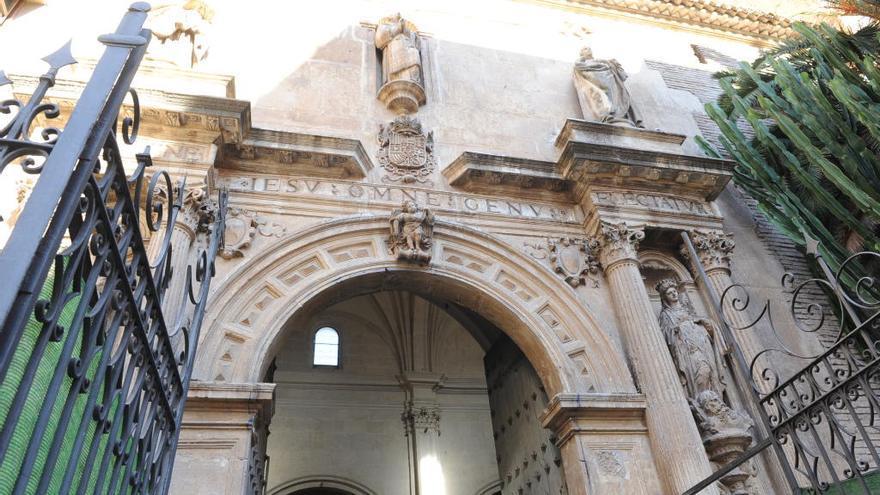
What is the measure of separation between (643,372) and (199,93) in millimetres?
5281

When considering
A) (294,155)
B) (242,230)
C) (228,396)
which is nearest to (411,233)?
(294,155)

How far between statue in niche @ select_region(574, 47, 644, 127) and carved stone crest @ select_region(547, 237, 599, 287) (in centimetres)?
206

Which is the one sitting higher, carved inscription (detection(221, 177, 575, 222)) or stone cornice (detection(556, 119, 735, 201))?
stone cornice (detection(556, 119, 735, 201))

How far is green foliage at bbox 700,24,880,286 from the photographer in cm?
690

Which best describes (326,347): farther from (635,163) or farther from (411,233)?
(635,163)

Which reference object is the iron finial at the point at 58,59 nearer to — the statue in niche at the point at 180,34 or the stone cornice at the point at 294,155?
the stone cornice at the point at 294,155

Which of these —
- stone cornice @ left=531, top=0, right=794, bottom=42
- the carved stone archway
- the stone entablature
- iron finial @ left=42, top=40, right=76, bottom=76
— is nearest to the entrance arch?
the stone entablature

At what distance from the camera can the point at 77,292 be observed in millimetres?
1859

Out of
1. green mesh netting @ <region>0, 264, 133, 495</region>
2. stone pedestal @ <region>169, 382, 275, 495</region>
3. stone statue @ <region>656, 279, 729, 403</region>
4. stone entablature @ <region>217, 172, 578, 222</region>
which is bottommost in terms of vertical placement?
green mesh netting @ <region>0, 264, 133, 495</region>

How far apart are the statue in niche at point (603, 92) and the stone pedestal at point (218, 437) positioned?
568cm

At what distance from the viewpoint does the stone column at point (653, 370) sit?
5465mm

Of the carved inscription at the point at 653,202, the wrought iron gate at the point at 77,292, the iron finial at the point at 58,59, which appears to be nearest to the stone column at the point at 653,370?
the carved inscription at the point at 653,202

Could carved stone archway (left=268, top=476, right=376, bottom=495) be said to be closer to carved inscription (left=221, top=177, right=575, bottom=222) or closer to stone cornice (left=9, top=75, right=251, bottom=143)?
carved inscription (left=221, top=177, right=575, bottom=222)

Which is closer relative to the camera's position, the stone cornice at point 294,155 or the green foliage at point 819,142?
the stone cornice at point 294,155
